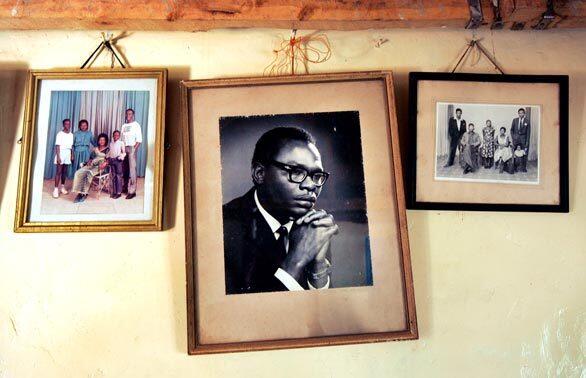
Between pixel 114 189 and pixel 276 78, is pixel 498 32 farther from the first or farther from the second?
pixel 114 189

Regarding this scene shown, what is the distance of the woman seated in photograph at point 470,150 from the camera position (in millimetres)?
1146

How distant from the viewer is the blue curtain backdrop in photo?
113 centimetres


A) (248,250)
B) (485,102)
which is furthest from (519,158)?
(248,250)

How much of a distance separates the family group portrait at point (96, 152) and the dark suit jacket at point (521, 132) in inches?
34.9

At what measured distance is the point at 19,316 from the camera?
3.60 ft

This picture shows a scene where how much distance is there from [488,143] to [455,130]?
9 cm

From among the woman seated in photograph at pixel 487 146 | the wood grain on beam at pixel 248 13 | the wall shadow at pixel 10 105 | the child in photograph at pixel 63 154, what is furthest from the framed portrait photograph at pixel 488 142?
the wall shadow at pixel 10 105

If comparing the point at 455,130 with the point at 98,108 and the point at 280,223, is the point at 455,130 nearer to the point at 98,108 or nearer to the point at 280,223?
the point at 280,223

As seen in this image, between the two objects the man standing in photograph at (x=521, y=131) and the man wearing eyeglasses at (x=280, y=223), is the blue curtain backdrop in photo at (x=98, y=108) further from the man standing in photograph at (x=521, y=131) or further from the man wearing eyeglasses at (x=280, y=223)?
the man standing in photograph at (x=521, y=131)

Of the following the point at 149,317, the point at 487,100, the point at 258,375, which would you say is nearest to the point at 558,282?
the point at 487,100

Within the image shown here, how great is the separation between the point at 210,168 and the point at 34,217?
42cm

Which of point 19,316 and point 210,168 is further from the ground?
point 210,168

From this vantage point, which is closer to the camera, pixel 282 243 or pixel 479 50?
pixel 282 243

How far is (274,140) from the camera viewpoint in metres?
1.13
